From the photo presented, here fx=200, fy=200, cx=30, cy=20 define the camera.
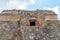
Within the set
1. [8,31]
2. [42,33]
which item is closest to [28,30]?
[42,33]

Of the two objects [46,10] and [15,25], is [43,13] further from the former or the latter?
[15,25]

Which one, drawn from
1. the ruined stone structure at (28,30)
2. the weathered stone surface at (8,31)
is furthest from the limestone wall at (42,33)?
the weathered stone surface at (8,31)

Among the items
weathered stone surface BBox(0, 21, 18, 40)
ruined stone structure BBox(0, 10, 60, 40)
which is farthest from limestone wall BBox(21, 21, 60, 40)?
weathered stone surface BBox(0, 21, 18, 40)

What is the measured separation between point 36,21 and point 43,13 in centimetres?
147

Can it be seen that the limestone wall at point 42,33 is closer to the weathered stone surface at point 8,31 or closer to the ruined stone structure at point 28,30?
the ruined stone structure at point 28,30

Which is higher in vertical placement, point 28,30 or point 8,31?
point 28,30

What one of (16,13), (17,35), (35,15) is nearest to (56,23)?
(17,35)

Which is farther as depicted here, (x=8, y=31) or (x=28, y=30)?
(x=8, y=31)

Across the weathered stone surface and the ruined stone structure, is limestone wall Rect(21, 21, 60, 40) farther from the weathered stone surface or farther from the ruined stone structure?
the weathered stone surface

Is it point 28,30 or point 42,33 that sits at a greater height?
point 28,30

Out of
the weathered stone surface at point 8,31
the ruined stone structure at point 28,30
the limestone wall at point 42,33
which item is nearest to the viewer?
the limestone wall at point 42,33

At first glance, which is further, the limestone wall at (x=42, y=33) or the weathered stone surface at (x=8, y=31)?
the weathered stone surface at (x=8, y=31)

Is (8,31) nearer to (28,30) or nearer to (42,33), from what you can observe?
(28,30)

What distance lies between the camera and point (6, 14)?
65.7 ft
